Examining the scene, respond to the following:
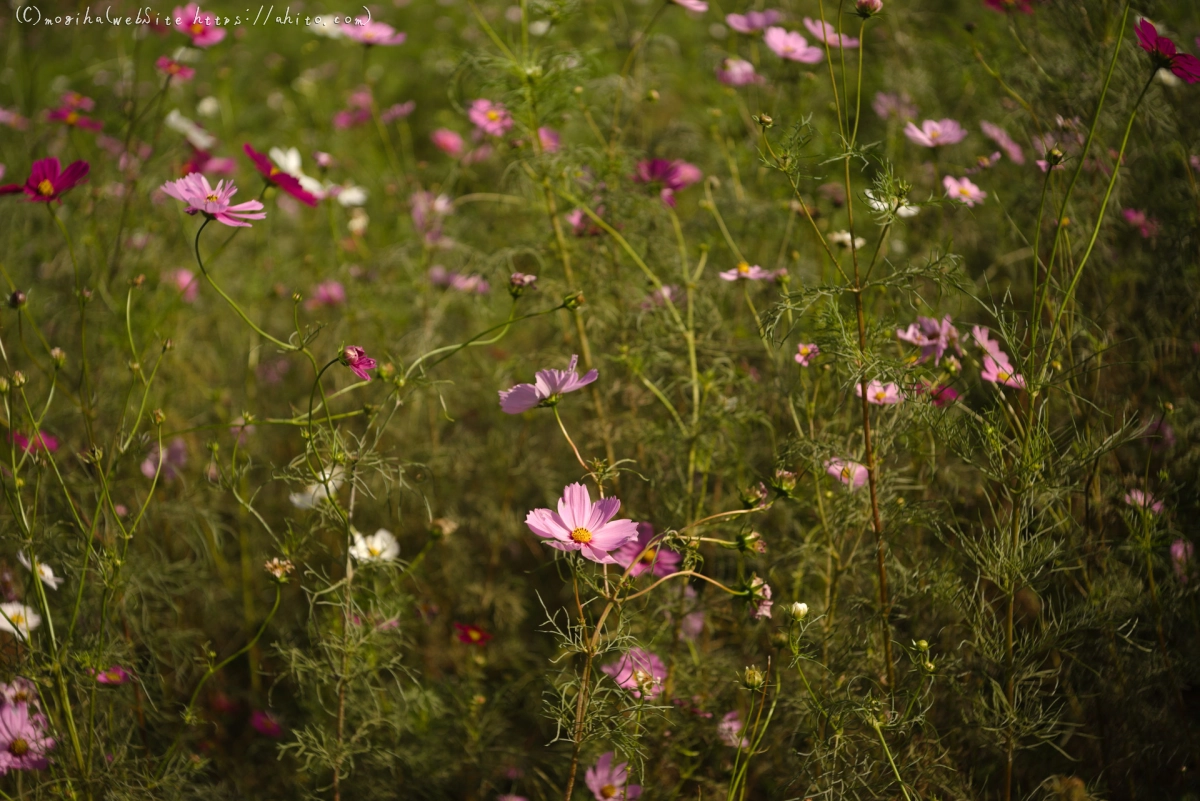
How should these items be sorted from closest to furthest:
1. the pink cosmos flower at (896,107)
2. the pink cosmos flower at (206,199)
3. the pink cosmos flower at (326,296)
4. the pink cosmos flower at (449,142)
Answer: the pink cosmos flower at (206,199), the pink cosmos flower at (896,107), the pink cosmos flower at (326,296), the pink cosmos flower at (449,142)

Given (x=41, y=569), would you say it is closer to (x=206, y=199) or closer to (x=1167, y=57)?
(x=206, y=199)

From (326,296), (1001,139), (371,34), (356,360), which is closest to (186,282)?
(326,296)

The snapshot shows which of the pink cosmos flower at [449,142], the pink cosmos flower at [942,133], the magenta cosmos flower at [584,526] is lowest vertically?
the pink cosmos flower at [449,142]

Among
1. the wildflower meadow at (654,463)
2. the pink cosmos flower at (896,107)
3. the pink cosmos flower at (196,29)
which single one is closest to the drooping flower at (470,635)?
the wildflower meadow at (654,463)

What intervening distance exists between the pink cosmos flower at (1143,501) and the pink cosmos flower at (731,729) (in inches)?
23.0

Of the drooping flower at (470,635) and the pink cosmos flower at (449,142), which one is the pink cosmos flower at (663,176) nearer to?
the drooping flower at (470,635)

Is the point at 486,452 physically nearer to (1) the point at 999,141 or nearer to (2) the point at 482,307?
(2) the point at 482,307

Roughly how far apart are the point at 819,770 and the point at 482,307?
0.90 metres

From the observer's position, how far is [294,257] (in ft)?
8.36

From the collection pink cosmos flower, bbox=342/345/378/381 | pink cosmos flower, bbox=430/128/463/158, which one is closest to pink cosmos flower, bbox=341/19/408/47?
pink cosmos flower, bbox=430/128/463/158

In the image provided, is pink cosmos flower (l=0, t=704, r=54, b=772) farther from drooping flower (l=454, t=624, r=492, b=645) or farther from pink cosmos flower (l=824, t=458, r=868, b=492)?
pink cosmos flower (l=824, t=458, r=868, b=492)

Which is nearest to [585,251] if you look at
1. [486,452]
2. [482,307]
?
[482,307]

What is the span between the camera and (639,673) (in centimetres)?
96

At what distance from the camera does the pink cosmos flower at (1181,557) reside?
1099mm
